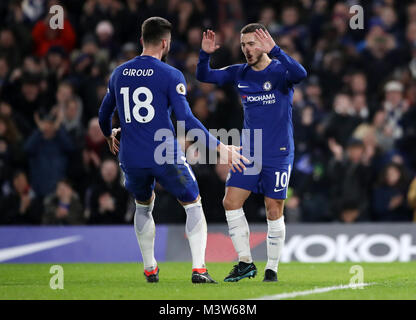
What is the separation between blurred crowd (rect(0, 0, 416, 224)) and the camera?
13695mm

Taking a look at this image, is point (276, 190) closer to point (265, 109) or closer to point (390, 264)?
point (265, 109)

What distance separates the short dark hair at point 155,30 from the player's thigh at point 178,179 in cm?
124

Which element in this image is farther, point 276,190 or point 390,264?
point 390,264

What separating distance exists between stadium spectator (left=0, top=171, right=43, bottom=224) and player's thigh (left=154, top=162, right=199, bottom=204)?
238 inches

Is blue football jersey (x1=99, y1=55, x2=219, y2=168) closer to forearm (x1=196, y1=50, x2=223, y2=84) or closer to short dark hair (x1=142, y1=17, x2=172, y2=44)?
short dark hair (x1=142, y1=17, x2=172, y2=44)

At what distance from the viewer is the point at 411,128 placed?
14586 millimetres

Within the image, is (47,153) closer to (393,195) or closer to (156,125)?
(393,195)

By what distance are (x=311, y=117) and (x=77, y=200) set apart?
4149mm

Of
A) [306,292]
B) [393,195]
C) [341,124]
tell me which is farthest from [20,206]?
[306,292]


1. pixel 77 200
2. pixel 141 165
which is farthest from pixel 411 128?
pixel 141 165

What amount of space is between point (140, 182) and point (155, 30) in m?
1.48

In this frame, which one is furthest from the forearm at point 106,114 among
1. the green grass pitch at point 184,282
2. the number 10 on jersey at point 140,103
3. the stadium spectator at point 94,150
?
the stadium spectator at point 94,150

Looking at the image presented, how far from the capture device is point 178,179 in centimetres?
822

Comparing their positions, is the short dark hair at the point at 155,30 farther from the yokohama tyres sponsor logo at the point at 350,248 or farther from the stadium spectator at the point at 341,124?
the stadium spectator at the point at 341,124
